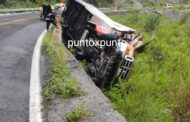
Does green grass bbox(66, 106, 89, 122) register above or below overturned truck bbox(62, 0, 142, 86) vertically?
above

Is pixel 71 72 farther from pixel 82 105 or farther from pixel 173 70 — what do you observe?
pixel 173 70

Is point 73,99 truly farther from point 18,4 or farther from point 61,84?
point 18,4

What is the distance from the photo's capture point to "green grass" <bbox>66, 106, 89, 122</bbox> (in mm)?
4980

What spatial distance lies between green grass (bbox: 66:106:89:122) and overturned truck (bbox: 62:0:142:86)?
3835 mm

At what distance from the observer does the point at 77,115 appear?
16.4 feet

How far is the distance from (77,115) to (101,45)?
4838 millimetres

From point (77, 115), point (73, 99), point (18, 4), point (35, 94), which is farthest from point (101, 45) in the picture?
Answer: point (18, 4)

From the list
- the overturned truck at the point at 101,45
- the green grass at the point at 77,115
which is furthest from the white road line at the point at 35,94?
the overturned truck at the point at 101,45

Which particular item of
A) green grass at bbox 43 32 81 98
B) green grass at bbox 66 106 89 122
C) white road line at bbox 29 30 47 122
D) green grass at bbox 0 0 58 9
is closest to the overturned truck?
green grass at bbox 43 32 81 98

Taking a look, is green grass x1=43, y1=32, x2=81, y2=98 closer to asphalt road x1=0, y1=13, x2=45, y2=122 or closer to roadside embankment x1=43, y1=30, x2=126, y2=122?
roadside embankment x1=43, y1=30, x2=126, y2=122

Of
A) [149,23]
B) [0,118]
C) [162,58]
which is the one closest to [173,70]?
[162,58]

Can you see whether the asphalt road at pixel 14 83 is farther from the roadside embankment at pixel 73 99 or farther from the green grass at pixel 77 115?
the green grass at pixel 77 115

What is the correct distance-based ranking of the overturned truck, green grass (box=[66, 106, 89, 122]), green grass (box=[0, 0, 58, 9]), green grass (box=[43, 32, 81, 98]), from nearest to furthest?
green grass (box=[66, 106, 89, 122]), green grass (box=[43, 32, 81, 98]), the overturned truck, green grass (box=[0, 0, 58, 9])

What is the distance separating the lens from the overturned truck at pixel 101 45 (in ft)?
29.6
